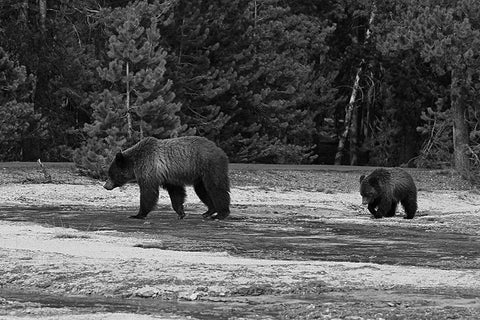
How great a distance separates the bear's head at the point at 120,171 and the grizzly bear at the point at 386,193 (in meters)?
5.47

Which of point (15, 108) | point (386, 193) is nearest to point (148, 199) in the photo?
point (386, 193)

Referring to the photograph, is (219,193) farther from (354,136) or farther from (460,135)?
(354,136)

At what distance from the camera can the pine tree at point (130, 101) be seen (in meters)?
36.7

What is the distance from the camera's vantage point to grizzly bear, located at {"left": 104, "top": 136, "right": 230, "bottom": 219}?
944 inches

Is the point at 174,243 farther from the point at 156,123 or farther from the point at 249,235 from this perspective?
the point at 156,123

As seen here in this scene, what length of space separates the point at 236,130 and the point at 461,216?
83.5ft

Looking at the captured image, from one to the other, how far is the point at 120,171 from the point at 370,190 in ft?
18.7

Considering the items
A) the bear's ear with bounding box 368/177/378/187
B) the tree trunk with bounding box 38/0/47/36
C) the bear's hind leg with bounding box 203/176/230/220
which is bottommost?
the bear's hind leg with bounding box 203/176/230/220

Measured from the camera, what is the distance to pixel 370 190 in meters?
27.2

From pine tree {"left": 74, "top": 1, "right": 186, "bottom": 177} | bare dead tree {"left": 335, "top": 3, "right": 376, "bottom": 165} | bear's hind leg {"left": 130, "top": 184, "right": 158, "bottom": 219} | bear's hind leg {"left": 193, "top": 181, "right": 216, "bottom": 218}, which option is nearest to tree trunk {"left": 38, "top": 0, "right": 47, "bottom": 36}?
pine tree {"left": 74, "top": 1, "right": 186, "bottom": 177}

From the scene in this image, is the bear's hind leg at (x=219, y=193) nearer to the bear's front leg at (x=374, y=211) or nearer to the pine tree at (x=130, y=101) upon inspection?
the bear's front leg at (x=374, y=211)

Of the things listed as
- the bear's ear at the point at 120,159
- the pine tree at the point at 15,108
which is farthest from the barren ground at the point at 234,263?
the pine tree at the point at 15,108

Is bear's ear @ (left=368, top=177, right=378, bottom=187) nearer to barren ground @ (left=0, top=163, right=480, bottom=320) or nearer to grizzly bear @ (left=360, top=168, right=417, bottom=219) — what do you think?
grizzly bear @ (left=360, top=168, right=417, bottom=219)

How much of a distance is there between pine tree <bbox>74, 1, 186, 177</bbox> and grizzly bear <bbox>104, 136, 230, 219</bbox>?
11498 mm
